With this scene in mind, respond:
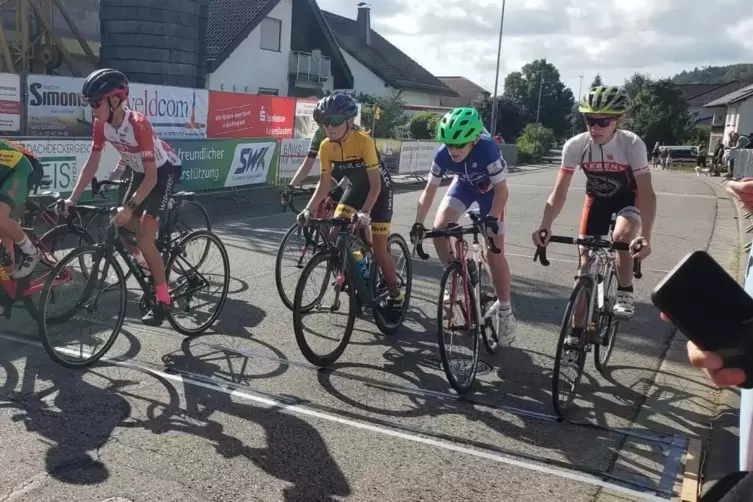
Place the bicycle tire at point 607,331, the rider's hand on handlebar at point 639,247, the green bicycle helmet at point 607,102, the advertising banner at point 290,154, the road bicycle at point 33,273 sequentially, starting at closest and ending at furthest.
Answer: the rider's hand on handlebar at point 639,247 < the green bicycle helmet at point 607,102 < the bicycle tire at point 607,331 < the road bicycle at point 33,273 < the advertising banner at point 290,154

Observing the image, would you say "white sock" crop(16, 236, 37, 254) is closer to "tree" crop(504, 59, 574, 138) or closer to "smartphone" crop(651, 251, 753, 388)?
"smartphone" crop(651, 251, 753, 388)

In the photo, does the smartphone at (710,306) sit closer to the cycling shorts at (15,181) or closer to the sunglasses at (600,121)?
the sunglasses at (600,121)

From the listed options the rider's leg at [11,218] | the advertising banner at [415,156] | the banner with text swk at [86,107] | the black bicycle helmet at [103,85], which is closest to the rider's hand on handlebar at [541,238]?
the black bicycle helmet at [103,85]

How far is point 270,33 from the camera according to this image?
3522 cm

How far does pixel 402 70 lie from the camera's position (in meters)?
51.6

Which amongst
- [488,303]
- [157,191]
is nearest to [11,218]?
[157,191]

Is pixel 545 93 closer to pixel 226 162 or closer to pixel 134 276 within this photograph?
pixel 226 162

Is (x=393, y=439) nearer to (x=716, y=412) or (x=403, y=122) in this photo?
(x=716, y=412)

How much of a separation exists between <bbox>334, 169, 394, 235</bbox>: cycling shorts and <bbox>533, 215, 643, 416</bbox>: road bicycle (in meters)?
1.46

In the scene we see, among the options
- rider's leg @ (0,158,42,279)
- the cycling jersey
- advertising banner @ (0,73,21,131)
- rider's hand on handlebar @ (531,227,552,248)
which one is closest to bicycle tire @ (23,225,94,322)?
rider's leg @ (0,158,42,279)

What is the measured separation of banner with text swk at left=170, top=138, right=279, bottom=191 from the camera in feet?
46.0

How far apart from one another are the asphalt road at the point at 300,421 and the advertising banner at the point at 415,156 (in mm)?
18696

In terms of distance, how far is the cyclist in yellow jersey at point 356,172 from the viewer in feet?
18.6

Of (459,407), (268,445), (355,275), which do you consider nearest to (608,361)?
(459,407)
